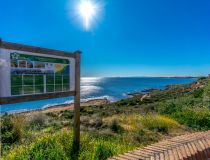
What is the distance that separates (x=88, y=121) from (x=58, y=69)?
4215mm

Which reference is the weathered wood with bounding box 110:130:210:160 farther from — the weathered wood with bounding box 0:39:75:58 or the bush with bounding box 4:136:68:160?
the weathered wood with bounding box 0:39:75:58

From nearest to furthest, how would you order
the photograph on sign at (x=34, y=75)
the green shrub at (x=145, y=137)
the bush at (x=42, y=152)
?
the photograph on sign at (x=34, y=75), the bush at (x=42, y=152), the green shrub at (x=145, y=137)

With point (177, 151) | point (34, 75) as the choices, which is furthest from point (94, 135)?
point (177, 151)

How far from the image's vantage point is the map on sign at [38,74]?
465cm

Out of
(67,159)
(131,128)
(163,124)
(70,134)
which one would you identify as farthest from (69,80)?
(163,124)

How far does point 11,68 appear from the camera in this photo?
178 inches

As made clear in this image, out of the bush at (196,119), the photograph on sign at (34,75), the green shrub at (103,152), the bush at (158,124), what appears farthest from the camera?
the bush at (196,119)

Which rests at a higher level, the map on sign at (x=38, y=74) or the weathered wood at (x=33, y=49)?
the weathered wood at (x=33, y=49)

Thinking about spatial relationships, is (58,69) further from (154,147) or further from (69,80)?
(154,147)

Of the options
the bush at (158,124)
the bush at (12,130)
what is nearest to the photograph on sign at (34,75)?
the bush at (12,130)

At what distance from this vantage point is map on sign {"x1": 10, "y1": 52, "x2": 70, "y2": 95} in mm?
4650

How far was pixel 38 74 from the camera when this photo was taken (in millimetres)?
5051

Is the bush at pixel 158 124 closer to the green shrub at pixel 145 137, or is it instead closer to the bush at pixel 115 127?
the green shrub at pixel 145 137

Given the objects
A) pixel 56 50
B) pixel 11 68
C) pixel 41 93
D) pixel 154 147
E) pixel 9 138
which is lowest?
pixel 9 138
